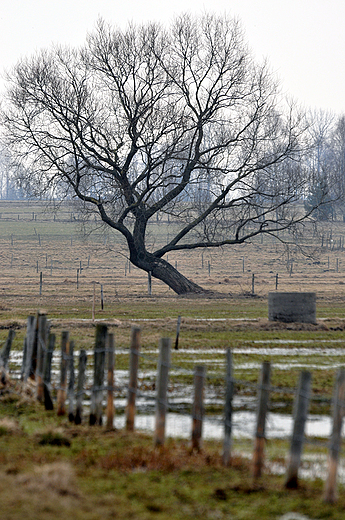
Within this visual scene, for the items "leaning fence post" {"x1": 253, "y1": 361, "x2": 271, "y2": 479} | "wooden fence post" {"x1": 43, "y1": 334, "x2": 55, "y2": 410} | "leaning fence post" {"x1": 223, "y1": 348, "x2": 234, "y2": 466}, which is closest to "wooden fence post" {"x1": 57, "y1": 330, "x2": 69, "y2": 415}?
"wooden fence post" {"x1": 43, "y1": 334, "x2": 55, "y2": 410}

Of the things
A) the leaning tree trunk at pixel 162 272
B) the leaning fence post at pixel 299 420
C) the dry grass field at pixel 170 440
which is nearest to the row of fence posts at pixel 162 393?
the leaning fence post at pixel 299 420

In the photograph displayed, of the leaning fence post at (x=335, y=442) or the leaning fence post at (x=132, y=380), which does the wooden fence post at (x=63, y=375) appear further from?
the leaning fence post at (x=335, y=442)

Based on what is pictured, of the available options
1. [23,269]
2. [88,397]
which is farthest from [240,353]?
[23,269]

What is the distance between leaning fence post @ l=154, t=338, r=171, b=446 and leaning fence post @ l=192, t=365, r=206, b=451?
1.30 ft

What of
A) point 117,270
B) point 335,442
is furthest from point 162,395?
point 117,270

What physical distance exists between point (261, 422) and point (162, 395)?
170 centimetres

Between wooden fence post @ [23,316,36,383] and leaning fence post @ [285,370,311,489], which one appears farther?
wooden fence post @ [23,316,36,383]

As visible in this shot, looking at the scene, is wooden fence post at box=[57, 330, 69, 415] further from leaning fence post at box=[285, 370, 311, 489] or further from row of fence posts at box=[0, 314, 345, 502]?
leaning fence post at box=[285, 370, 311, 489]

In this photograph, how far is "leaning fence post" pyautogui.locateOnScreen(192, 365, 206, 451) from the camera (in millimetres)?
8359

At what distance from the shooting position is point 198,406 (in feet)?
27.8

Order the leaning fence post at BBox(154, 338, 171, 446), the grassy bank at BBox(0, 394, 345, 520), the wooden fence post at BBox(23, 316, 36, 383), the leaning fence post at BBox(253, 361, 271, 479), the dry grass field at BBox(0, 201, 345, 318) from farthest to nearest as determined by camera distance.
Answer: the dry grass field at BBox(0, 201, 345, 318) → the wooden fence post at BBox(23, 316, 36, 383) → the leaning fence post at BBox(154, 338, 171, 446) → the leaning fence post at BBox(253, 361, 271, 479) → the grassy bank at BBox(0, 394, 345, 520)

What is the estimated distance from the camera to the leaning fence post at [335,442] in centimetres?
647

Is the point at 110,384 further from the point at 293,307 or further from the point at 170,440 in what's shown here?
the point at 293,307

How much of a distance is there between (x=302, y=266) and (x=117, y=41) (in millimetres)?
34104
